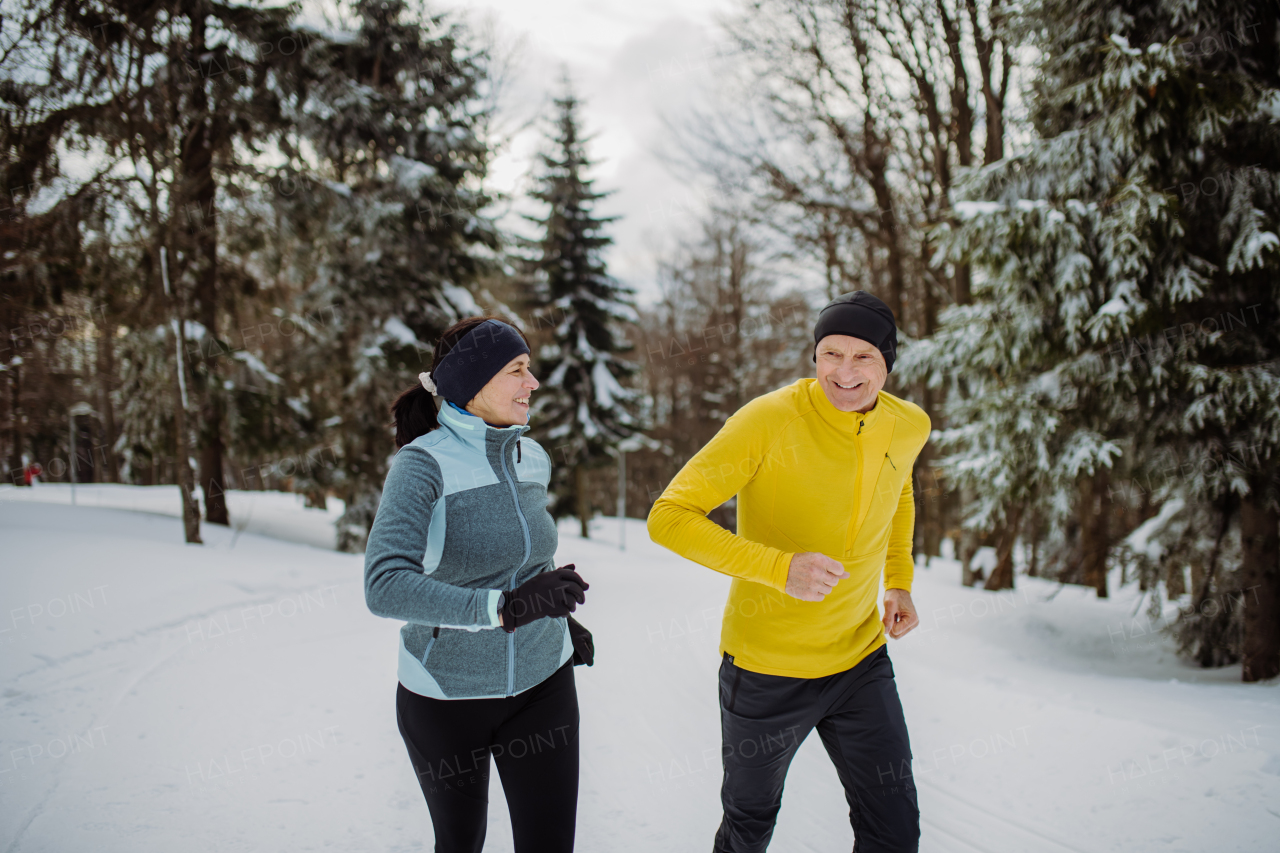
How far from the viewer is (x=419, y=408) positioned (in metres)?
2.12

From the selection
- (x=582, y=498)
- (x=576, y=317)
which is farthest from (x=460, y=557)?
(x=582, y=498)

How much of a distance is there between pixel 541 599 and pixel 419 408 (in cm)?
77

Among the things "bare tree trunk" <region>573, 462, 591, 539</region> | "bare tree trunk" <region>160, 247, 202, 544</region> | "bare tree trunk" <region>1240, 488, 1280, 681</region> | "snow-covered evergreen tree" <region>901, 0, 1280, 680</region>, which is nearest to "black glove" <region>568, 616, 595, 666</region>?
"snow-covered evergreen tree" <region>901, 0, 1280, 680</region>

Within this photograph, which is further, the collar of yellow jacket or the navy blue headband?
the collar of yellow jacket

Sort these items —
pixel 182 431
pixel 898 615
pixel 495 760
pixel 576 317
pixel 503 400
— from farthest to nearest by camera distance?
pixel 576 317 < pixel 182 431 < pixel 898 615 < pixel 503 400 < pixel 495 760

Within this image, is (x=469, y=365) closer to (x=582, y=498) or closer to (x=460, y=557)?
(x=460, y=557)

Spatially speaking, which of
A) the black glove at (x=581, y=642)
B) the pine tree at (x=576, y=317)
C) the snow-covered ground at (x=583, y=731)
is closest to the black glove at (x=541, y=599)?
the black glove at (x=581, y=642)

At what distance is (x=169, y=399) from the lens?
1227 cm

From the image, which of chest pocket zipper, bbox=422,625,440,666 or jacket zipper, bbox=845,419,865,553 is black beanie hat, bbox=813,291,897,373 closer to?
jacket zipper, bbox=845,419,865,553

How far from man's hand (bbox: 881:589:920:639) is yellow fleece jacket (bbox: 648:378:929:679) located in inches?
5.2

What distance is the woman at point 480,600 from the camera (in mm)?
1767

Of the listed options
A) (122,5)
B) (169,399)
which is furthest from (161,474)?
(122,5)

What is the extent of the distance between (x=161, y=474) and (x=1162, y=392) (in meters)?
39.2

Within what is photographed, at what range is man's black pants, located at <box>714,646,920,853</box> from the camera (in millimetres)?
2062
